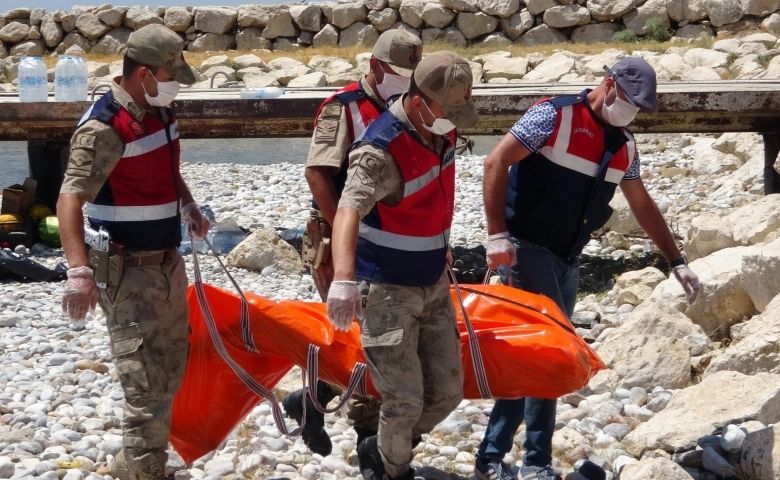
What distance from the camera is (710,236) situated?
26.2 ft

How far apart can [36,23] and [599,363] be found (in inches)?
1126

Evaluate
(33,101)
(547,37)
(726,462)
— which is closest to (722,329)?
(726,462)

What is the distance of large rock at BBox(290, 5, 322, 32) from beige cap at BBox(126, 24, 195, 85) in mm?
24558

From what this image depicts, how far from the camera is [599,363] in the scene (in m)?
4.29

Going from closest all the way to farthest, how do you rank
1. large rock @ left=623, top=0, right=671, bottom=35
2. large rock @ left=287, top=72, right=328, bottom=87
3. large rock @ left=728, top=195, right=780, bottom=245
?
large rock @ left=728, top=195, right=780, bottom=245 → large rock @ left=287, top=72, right=328, bottom=87 → large rock @ left=623, top=0, right=671, bottom=35

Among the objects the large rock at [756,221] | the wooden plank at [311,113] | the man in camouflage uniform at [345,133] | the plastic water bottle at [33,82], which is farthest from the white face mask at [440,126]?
the plastic water bottle at [33,82]

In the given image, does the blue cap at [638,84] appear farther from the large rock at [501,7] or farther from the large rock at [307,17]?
the large rock at [307,17]

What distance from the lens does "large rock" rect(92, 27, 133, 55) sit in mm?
28859

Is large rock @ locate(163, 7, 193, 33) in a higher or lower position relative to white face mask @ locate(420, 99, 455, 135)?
lower

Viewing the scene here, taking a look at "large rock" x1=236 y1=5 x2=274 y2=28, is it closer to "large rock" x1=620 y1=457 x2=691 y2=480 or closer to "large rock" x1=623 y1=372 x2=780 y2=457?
"large rock" x1=623 y1=372 x2=780 y2=457

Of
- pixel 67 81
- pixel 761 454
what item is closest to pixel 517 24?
pixel 67 81

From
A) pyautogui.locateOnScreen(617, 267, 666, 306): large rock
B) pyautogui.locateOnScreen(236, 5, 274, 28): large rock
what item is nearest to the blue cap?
pyautogui.locateOnScreen(617, 267, 666, 306): large rock

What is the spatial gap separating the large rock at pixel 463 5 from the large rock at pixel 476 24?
0.13 metres

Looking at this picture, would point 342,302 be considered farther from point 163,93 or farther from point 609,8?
point 609,8
